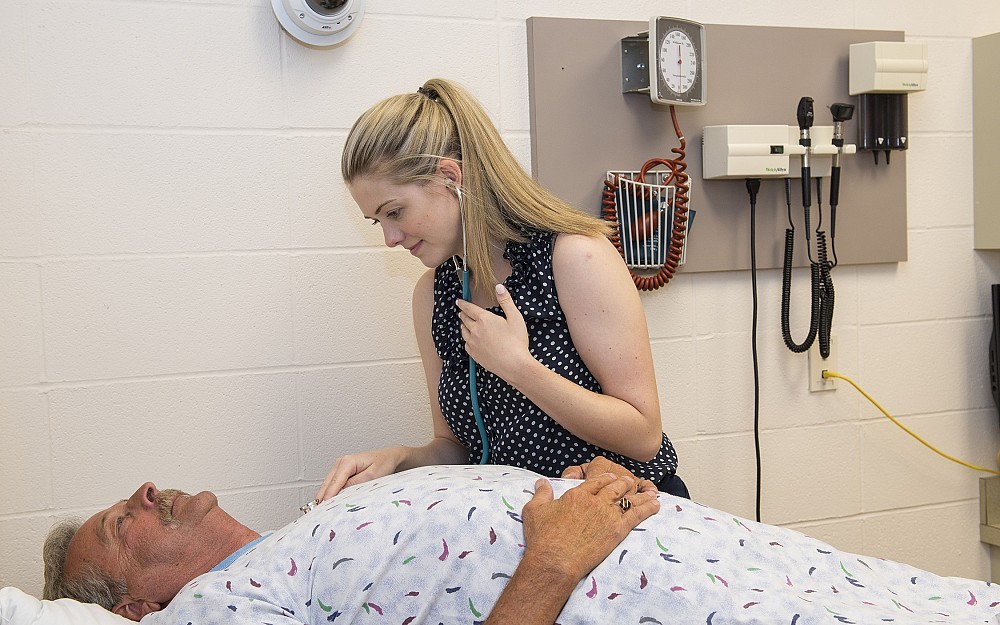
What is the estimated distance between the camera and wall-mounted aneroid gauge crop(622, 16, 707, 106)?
2.00 metres

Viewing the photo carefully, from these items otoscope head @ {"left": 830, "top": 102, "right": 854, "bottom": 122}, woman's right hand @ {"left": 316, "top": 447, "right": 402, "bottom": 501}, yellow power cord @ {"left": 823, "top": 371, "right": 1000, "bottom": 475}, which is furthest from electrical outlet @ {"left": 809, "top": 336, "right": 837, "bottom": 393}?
woman's right hand @ {"left": 316, "top": 447, "right": 402, "bottom": 501}

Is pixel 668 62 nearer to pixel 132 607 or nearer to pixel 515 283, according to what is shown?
pixel 515 283

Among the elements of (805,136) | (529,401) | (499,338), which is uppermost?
(805,136)

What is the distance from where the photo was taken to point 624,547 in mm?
1285

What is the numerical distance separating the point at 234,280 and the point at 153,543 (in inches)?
23.4

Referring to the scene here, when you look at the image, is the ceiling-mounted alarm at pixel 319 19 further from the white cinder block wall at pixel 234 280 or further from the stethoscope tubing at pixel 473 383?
the stethoscope tubing at pixel 473 383

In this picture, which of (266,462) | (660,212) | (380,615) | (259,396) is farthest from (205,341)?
(660,212)

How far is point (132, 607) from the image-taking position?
1453 millimetres

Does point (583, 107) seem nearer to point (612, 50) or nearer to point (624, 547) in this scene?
point (612, 50)

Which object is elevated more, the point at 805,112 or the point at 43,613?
the point at 805,112

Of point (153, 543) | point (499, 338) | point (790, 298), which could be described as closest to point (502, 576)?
point (499, 338)

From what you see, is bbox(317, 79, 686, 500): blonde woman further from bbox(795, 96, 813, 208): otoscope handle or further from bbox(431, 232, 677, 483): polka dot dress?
bbox(795, 96, 813, 208): otoscope handle

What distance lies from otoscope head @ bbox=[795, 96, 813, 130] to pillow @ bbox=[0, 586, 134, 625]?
5.41 ft

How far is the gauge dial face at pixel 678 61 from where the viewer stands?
201 cm
